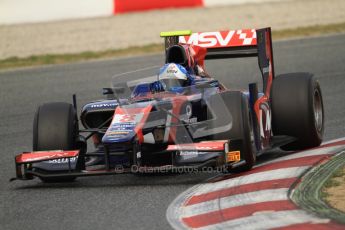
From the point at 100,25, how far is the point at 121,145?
13.9m

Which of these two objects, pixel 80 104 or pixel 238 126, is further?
pixel 80 104

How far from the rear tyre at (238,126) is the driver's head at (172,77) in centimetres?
101

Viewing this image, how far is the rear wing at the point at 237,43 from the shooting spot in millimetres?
10617

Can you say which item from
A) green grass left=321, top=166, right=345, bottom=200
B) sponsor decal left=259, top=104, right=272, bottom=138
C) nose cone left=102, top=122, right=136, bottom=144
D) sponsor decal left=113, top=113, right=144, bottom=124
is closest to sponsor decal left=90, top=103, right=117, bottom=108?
sponsor decal left=113, top=113, right=144, bottom=124

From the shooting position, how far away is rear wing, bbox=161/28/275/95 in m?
10.6

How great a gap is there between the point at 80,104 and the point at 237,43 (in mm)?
4509

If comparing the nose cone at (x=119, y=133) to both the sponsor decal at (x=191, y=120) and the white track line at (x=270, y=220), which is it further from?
the white track line at (x=270, y=220)

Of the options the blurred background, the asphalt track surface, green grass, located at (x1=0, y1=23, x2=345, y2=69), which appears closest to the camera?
the asphalt track surface

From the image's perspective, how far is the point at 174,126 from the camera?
8812 millimetres

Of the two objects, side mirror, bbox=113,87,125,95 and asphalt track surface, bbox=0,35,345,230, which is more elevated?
side mirror, bbox=113,87,125,95

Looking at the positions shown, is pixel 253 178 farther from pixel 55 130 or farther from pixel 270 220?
pixel 55 130

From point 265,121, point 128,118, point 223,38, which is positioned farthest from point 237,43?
point 128,118

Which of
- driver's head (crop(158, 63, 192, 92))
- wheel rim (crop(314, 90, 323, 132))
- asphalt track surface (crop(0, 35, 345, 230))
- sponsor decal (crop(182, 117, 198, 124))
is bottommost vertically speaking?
asphalt track surface (crop(0, 35, 345, 230))

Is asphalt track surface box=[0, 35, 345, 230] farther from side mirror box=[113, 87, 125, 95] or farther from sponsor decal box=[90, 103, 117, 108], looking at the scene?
side mirror box=[113, 87, 125, 95]
